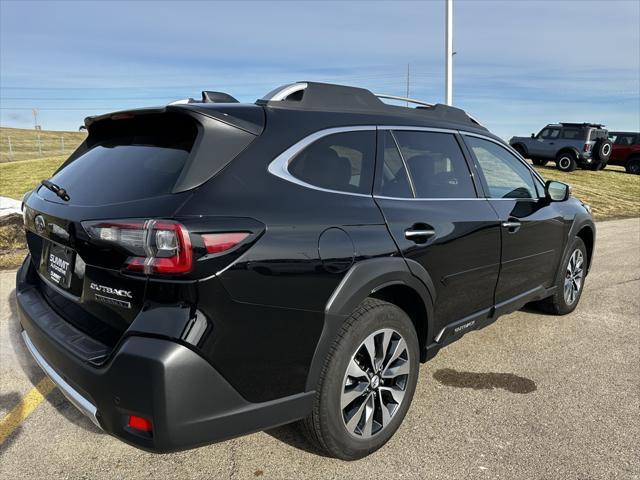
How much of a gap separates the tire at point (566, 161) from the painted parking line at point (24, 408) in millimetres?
23260

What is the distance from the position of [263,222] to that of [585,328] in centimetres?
370

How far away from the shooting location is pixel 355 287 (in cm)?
238

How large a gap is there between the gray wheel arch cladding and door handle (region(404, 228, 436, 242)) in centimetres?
13

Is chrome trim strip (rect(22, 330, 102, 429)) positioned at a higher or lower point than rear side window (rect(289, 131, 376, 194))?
lower

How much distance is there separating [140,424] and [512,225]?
9.01ft

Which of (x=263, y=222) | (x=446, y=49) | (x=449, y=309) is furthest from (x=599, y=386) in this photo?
(x=446, y=49)

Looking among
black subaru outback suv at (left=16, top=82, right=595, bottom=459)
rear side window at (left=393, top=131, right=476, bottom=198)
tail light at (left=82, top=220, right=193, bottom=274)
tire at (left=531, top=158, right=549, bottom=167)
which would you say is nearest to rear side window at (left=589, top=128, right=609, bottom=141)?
tire at (left=531, top=158, right=549, bottom=167)

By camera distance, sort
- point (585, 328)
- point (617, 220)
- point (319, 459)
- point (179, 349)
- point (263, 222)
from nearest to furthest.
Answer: point (179, 349) < point (263, 222) < point (319, 459) < point (585, 328) < point (617, 220)

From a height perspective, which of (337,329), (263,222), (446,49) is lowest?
(337,329)

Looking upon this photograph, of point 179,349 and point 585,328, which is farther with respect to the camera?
point 585,328

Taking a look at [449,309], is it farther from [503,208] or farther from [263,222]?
[263,222]

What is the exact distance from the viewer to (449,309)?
3.15m

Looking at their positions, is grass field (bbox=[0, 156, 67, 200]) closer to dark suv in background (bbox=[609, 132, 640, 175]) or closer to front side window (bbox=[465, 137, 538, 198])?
front side window (bbox=[465, 137, 538, 198])

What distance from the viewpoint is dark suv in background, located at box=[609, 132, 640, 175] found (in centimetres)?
2497
